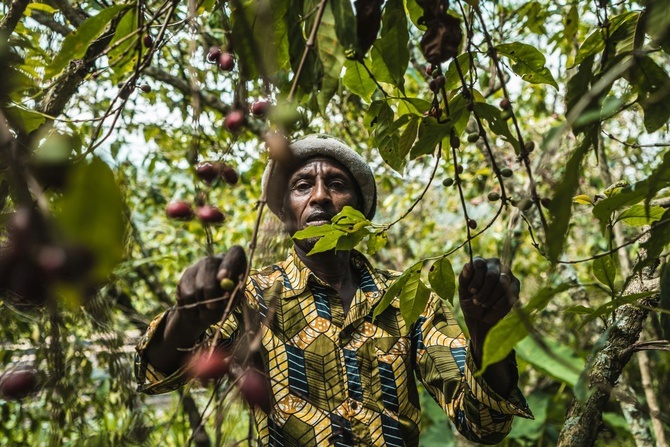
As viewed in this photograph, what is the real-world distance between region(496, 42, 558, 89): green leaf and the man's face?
2.32 feet

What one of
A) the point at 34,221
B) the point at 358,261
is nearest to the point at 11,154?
the point at 34,221

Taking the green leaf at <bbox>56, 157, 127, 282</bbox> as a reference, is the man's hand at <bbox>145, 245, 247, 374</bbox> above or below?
above

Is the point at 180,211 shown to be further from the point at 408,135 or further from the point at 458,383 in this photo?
the point at 458,383

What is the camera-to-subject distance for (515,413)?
1.35 meters

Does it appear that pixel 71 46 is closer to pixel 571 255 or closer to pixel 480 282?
pixel 480 282

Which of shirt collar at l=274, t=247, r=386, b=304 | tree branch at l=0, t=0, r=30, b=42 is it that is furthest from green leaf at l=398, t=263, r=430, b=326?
tree branch at l=0, t=0, r=30, b=42

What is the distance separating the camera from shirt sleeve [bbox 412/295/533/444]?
4.41 feet

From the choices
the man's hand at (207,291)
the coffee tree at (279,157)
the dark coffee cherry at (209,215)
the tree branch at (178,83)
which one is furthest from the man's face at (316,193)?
the tree branch at (178,83)

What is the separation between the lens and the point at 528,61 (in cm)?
113

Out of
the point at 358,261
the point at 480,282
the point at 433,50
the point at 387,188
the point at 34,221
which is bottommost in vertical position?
Answer: the point at 34,221

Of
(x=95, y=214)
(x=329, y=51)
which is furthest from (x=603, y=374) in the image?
(x=95, y=214)

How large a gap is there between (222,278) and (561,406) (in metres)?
4.90

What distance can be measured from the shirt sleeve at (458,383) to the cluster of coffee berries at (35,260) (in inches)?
35.0

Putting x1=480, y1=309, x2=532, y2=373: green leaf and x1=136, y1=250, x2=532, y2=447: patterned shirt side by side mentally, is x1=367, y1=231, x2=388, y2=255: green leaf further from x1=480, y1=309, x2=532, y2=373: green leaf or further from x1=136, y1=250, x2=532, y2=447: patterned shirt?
x1=480, y1=309, x2=532, y2=373: green leaf
